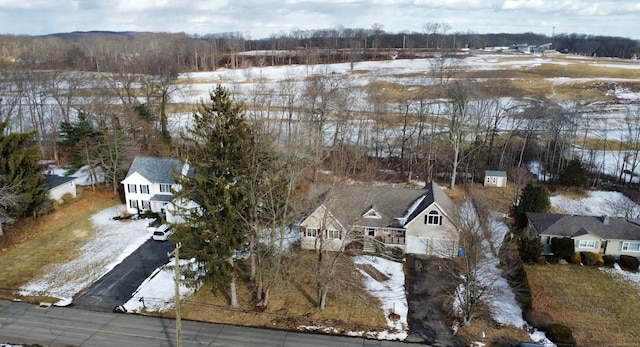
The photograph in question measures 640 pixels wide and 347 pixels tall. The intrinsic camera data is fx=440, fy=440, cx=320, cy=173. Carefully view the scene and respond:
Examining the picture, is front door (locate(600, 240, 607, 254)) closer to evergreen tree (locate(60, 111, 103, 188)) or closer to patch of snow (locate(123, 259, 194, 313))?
patch of snow (locate(123, 259, 194, 313))

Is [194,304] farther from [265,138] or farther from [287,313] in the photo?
[265,138]

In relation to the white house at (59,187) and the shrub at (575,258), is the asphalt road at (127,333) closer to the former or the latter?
the shrub at (575,258)

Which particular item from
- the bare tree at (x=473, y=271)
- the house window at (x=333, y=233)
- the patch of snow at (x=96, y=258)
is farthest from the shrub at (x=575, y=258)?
the patch of snow at (x=96, y=258)

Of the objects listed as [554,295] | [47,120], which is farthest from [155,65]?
[554,295]

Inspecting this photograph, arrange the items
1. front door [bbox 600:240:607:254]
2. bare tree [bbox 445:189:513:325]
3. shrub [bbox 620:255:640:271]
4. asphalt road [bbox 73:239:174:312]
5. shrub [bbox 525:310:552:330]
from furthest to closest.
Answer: front door [bbox 600:240:607:254], shrub [bbox 620:255:640:271], asphalt road [bbox 73:239:174:312], bare tree [bbox 445:189:513:325], shrub [bbox 525:310:552:330]

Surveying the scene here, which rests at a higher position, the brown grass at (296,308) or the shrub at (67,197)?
the shrub at (67,197)

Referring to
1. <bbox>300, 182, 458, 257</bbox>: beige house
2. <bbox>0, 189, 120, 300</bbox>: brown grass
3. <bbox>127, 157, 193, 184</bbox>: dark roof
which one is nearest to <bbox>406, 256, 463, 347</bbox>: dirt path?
<bbox>300, 182, 458, 257</bbox>: beige house
